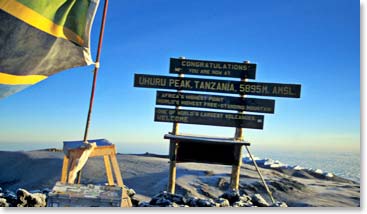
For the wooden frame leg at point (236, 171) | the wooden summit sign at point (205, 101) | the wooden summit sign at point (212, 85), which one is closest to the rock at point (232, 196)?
the wooden frame leg at point (236, 171)

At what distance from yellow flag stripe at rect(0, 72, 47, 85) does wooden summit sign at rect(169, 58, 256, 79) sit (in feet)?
6.06

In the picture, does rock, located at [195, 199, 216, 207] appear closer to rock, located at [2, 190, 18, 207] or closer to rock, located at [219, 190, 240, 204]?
rock, located at [219, 190, 240, 204]

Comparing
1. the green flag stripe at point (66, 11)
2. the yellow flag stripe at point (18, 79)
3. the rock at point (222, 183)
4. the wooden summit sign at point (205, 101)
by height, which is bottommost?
the rock at point (222, 183)

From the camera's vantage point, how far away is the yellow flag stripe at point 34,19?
258 cm

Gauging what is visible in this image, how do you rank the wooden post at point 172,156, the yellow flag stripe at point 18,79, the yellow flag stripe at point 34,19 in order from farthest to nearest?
the wooden post at point 172,156 → the yellow flag stripe at point 18,79 → the yellow flag stripe at point 34,19

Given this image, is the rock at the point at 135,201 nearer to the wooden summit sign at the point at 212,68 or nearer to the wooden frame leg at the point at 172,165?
the wooden frame leg at the point at 172,165

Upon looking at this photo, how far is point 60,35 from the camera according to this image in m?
2.80

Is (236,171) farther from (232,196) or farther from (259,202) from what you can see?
(259,202)

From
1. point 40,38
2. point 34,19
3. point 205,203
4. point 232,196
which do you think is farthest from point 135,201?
point 34,19

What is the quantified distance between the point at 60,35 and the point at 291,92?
2.50 meters

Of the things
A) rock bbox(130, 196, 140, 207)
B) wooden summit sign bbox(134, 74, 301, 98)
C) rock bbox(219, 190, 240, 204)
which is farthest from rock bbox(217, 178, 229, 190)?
rock bbox(130, 196, 140, 207)

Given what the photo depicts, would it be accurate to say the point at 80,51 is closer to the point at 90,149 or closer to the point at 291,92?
the point at 90,149

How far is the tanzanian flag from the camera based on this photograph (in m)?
2.61

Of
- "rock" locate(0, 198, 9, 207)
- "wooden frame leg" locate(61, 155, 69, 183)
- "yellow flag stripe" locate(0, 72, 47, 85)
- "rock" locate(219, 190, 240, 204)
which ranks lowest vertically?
"rock" locate(0, 198, 9, 207)
